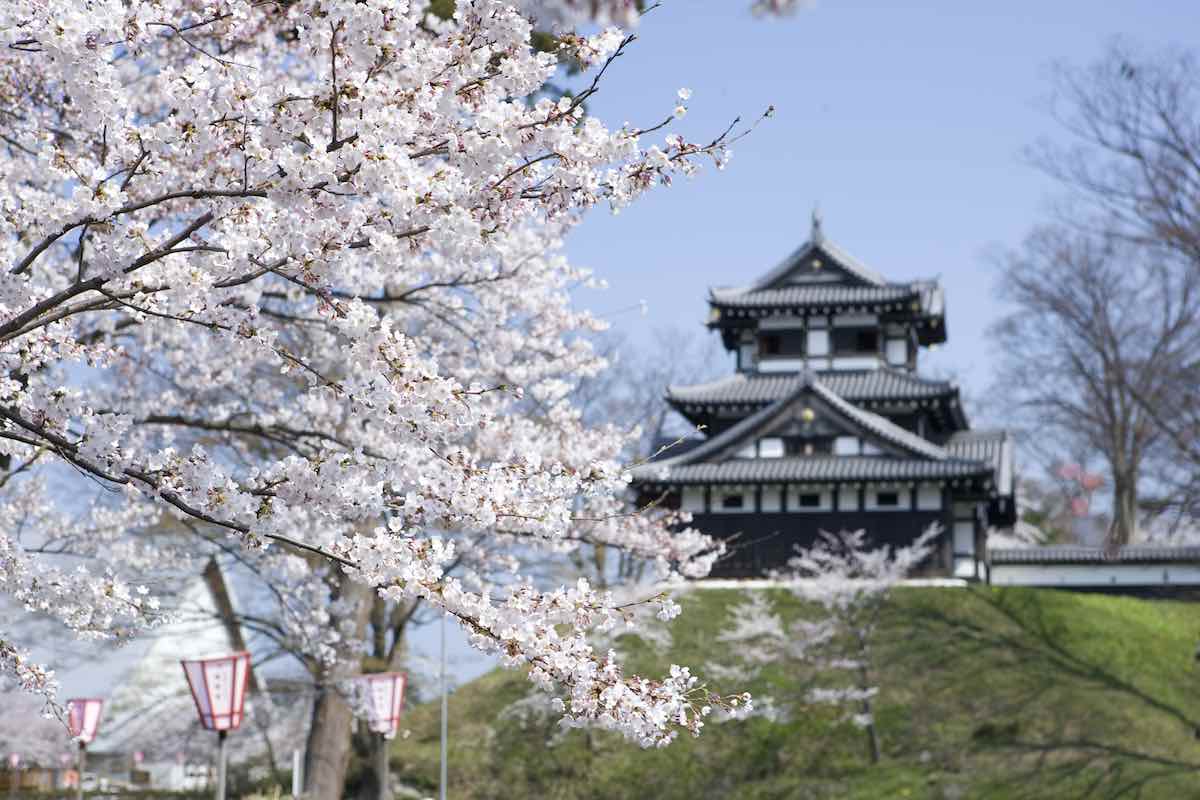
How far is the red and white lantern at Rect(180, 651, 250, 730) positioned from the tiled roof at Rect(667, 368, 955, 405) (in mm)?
28188

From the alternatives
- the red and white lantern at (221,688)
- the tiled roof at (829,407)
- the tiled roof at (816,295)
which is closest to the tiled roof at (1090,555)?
the tiled roof at (829,407)

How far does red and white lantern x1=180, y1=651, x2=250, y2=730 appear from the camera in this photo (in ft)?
36.1

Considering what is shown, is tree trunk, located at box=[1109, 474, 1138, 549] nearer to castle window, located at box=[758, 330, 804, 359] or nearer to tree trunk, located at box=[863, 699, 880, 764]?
castle window, located at box=[758, 330, 804, 359]

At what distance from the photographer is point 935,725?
94.0 ft

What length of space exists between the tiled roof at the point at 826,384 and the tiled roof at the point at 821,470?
8.13ft

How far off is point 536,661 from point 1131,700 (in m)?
→ 25.9

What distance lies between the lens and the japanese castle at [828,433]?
36.5 m

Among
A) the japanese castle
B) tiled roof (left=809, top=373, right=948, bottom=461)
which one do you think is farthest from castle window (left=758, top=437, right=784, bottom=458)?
tiled roof (left=809, top=373, right=948, bottom=461)

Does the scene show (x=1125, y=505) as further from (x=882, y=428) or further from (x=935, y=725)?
(x=935, y=725)

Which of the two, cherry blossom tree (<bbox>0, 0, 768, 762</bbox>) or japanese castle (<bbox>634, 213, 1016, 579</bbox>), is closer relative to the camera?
cherry blossom tree (<bbox>0, 0, 768, 762</bbox>)

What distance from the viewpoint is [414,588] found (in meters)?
5.40

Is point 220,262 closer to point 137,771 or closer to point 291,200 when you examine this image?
point 291,200

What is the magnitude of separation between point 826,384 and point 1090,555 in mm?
8862

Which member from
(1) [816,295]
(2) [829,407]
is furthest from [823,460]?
(1) [816,295]
